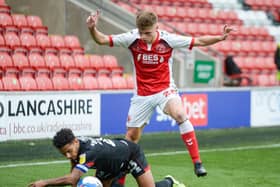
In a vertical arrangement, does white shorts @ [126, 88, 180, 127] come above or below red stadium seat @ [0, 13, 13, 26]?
below

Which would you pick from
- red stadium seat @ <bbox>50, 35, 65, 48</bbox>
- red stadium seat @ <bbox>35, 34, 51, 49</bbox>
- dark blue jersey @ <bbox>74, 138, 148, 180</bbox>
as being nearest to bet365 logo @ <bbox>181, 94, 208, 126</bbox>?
red stadium seat @ <bbox>50, 35, 65, 48</bbox>

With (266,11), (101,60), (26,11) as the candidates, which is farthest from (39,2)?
(266,11)

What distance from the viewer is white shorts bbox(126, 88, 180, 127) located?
9.74 metres

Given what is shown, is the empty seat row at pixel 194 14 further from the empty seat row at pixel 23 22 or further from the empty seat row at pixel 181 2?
the empty seat row at pixel 23 22

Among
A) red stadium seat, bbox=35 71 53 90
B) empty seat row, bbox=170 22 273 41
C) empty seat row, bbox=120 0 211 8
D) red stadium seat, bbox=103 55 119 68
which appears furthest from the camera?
empty seat row, bbox=170 22 273 41

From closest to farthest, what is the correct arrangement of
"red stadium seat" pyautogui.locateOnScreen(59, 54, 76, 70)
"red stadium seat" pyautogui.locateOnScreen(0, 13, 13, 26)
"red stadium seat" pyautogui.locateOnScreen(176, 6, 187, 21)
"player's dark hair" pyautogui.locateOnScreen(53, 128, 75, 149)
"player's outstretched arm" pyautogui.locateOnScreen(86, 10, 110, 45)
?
"player's dark hair" pyautogui.locateOnScreen(53, 128, 75, 149) → "player's outstretched arm" pyautogui.locateOnScreen(86, 10, 110, 45) → "red stadium seat" pyautogui.locateOnScreen(0, 13, 13, 26) → "red stadium seat" pyautogui.locateOnScreen(59, 54, 76, 70) → "red stadium seat" pyautogui.locateOnScreen(176, 6, 187, 21)

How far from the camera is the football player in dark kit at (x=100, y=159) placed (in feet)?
23.5

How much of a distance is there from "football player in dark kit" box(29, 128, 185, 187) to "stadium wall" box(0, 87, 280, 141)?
6.27m

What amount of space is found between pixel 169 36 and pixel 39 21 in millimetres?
8798

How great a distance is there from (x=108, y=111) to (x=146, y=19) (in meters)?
6.65

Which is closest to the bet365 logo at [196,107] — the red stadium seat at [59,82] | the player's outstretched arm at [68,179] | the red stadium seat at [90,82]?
the red stadium seat at [90,82]

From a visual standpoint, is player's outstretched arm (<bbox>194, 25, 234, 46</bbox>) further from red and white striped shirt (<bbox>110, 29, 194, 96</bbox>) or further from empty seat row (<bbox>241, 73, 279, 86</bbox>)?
empty seat row (<bbox>241, 73, 279, 86</bbox>)

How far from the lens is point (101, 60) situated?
60.2 feet

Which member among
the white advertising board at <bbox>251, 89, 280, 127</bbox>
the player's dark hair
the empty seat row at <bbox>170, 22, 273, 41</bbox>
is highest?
the empty seat row at <bbox>170, 22, 273, 41</bbox>
